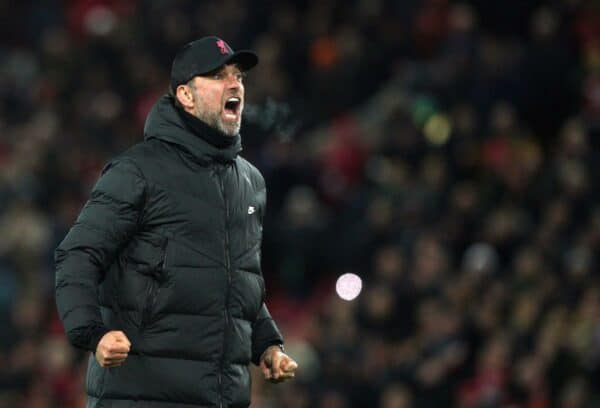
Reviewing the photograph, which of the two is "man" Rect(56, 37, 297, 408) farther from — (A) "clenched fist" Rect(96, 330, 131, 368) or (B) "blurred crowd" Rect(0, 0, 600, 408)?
(B) "blurred crowd" Rect(0, 0, 600, 408)

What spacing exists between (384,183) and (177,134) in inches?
245

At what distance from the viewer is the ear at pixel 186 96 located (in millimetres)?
4695

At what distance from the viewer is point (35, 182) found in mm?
12539

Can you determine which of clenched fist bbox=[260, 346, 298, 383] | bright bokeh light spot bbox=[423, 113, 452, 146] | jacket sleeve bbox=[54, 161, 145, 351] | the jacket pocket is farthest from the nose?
bright bokeh light spot bbox=[423, 113, 452, 146]

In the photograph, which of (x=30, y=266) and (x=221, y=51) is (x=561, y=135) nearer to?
(x=30, y=266)

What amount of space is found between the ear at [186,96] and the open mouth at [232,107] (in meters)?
0.11

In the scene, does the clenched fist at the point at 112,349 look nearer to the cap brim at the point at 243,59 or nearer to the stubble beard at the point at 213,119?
the stubble beard at the point at 213,119

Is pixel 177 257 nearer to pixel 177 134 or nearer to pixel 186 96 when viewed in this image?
pixel 177 134

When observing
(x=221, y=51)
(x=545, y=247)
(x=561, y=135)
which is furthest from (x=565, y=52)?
(x=221, y=51)

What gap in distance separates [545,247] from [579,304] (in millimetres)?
529

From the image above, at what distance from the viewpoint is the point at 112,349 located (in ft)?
14.0

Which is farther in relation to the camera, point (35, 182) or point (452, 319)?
point (35, 182)

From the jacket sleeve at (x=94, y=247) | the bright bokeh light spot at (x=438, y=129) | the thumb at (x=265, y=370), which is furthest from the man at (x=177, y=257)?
the bright bokeh light spot at (x=438, y=129)

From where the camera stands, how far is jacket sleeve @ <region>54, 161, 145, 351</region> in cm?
435
